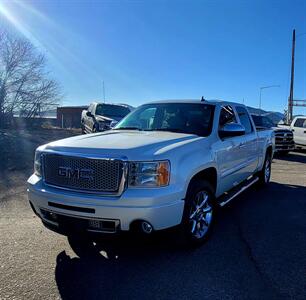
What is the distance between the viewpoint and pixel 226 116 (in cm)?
563

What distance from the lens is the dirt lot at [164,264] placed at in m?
3.29

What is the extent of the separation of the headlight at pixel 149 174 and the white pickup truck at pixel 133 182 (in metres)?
0.01

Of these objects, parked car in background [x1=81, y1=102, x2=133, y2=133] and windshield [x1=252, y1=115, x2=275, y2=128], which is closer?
windshield [x1=252, y1=115, x2=275, y2=128]

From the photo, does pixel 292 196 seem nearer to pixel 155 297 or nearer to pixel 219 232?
pixel 219 232

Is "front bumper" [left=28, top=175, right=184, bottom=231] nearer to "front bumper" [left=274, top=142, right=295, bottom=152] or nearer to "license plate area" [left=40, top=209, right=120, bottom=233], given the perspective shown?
"license plate area" [left=40, top=209, right=120, bottom=233]

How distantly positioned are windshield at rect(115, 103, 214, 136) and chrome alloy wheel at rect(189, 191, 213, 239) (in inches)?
36.8

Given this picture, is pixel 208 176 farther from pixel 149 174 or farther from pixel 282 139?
pixel 282 139

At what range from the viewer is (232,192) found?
5613 mm

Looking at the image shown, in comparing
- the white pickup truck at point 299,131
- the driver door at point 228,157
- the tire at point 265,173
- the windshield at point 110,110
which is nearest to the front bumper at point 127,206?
the driver door at point 228,157

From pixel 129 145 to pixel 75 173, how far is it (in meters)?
0.66

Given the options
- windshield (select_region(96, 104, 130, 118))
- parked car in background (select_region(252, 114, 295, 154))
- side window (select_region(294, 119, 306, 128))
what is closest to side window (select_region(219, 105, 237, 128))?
parked car in background (select_region(252, 114, 295, 154))

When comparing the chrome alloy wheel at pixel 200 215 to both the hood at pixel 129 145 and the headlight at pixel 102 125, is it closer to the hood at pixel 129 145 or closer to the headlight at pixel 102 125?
the hood at pixel 129 145

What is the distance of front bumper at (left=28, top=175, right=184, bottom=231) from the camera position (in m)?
3.47

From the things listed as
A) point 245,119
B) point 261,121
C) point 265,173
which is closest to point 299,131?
point 261,121
